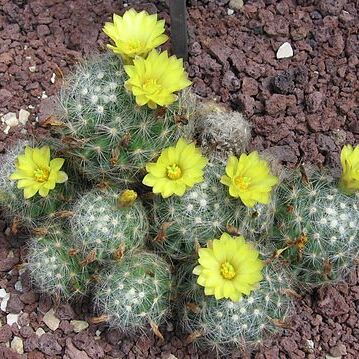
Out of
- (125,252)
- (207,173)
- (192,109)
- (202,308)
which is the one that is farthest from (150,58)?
(202,308)

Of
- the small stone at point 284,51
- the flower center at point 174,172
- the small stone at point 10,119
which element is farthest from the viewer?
the small stone at point 284,51

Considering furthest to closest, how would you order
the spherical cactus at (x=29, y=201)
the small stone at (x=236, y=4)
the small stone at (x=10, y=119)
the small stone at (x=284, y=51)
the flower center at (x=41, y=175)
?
the small stone at (x=236, y=4), the small stone at (x=284, y=51), the small stone at (x=10, y=119), the spherical cactus at (x=29, y=201), the flower center at (x=41, y=175)

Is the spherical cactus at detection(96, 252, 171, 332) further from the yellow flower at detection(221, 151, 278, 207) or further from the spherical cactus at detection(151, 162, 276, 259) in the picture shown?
the yellow flower at detection(221, 151, 278, 207)

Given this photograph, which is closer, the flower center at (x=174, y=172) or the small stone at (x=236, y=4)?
the flower center at (x=174, y=172)

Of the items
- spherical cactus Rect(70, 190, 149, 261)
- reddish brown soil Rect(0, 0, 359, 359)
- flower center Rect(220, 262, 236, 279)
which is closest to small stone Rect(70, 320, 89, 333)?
reddish brown soil Rect(0, 0, 359, 359)

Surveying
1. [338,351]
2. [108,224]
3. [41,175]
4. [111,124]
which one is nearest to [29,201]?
[41,175]

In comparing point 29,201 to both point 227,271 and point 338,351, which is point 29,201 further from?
point 338,351

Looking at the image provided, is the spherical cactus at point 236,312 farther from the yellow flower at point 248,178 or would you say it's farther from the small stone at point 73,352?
the small stone at point 73,352

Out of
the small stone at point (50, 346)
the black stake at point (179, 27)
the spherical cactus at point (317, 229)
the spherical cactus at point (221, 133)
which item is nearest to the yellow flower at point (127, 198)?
the spherical cactus at point (221, 133)
